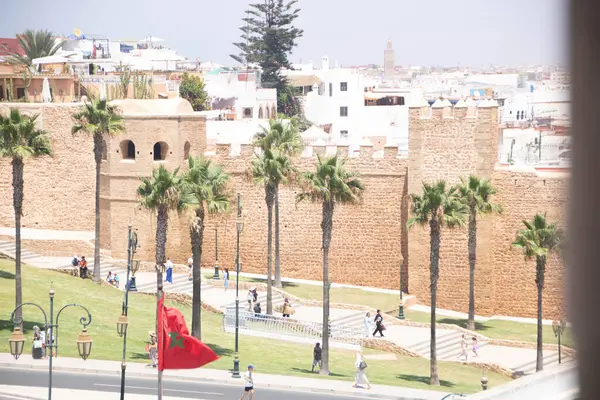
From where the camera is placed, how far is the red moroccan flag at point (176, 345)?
20.8 metres

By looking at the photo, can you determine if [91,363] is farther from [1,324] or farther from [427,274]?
[427,274]

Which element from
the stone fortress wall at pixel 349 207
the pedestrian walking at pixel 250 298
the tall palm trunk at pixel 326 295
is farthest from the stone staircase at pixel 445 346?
the pedestrian walking at pixel 250 298

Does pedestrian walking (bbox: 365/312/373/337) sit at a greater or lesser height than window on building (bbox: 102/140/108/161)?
lesser

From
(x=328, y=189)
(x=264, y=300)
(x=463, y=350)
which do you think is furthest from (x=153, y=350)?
(x=264, y=300)

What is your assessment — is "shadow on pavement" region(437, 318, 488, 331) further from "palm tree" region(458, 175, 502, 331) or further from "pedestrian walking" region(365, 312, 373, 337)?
"pedestrian walking" region(365, 312, 373, 337)

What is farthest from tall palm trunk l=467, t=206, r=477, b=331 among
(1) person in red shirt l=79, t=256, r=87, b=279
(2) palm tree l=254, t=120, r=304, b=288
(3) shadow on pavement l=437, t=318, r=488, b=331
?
(1) person in red shirt l=79, t=256, r=87, b=279

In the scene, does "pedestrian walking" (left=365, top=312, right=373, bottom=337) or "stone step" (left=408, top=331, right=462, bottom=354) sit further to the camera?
"pedestrian walking" (left=365, top=312, right=373, bottom=337)

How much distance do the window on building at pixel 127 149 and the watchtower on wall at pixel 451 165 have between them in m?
9.98

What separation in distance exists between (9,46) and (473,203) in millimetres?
52569

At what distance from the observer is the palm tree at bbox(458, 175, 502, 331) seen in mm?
33281

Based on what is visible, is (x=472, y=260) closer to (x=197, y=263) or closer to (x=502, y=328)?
(x=502, y=328)

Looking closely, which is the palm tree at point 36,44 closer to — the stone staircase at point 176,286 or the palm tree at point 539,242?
the stone staircase at point 176,286

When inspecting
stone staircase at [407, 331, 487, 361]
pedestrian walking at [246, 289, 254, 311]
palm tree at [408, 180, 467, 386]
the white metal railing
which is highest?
palm tree at [408, 180, 467, 386]

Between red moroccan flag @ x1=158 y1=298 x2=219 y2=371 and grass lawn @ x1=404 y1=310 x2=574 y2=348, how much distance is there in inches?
541
